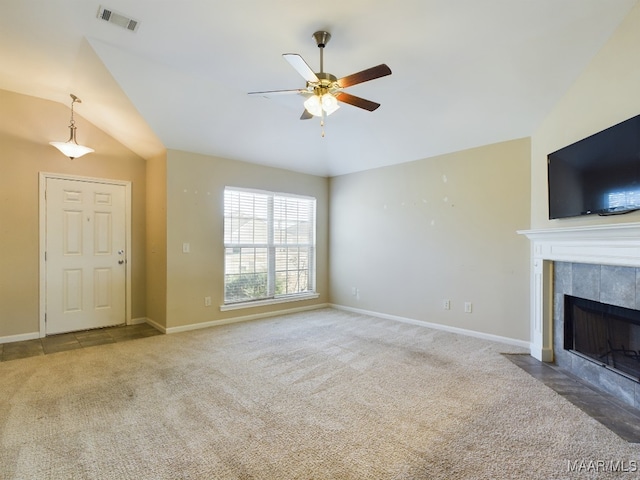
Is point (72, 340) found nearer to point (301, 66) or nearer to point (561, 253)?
point (301, 66)

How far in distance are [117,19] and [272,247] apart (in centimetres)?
349

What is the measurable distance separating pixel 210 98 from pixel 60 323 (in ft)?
11.5

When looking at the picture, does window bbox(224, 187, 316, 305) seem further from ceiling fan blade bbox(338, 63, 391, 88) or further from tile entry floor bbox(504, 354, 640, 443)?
tile entry floor bbox(504, 354, 640, 443)

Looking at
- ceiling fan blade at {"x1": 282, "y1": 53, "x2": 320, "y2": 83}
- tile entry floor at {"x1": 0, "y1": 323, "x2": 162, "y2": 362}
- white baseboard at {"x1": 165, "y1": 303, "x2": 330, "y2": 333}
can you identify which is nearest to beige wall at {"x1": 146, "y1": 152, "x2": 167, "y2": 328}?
white baseboard at {"x1": 165, "y1": 303, "x2": 330, "y2": 333}

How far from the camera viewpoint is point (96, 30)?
2.83 m

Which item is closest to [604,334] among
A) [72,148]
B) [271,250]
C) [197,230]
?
[271,250]

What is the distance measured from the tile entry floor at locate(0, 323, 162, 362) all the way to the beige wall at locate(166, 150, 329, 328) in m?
0.52

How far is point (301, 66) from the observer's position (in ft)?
7.71

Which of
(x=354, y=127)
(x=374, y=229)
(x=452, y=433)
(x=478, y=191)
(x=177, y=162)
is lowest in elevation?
(x=452, y=433)

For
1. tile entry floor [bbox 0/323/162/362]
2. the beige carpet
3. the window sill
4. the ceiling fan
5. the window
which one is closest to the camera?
the beige carpet

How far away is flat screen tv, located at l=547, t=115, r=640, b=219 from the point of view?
2418 millimetres

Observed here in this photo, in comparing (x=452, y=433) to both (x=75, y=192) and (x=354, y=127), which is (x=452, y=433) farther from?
(x=75, y=192)

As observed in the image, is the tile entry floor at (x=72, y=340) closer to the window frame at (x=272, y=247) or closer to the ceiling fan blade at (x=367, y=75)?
the window frame at (x=272, y=247)

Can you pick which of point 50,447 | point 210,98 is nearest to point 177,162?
point 210,98
